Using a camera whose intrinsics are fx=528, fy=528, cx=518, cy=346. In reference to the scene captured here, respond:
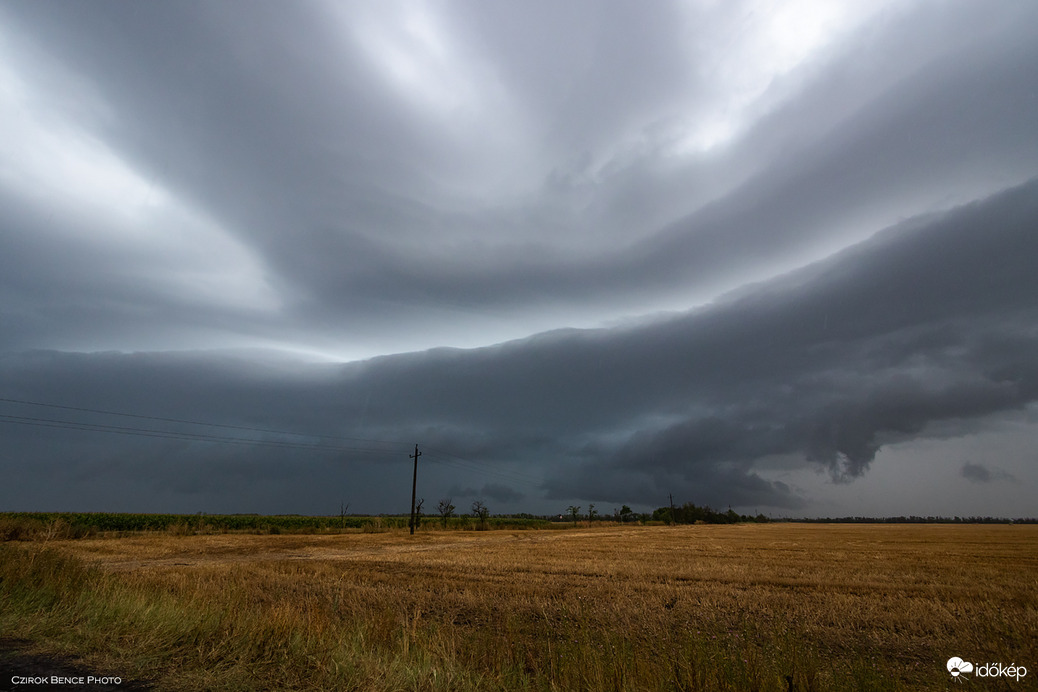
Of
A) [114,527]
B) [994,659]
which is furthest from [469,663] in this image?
[114,527]

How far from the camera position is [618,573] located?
20.5 meters

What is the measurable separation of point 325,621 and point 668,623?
22.5ft

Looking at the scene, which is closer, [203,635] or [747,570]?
[203,635]

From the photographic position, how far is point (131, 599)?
10.2 m

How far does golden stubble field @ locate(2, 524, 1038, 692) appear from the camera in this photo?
660 cm

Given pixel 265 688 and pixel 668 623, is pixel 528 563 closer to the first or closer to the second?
pixel 668 623

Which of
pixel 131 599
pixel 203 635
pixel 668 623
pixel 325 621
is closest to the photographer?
pixel 203 635

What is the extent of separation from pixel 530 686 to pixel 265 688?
328 centimetres

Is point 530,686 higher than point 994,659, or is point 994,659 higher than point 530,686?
point 994,659

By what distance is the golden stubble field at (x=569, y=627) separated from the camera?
6.60 m

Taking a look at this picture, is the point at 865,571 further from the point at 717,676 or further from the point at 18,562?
the point at 18,562

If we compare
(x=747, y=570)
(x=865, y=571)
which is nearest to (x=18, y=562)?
(x=747, y=570)

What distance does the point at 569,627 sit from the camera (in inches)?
402

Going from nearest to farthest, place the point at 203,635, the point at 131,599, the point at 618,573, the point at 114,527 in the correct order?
the point at 203,635 < the point at 131,599 < the point at 618,573 < the point at 114,527
